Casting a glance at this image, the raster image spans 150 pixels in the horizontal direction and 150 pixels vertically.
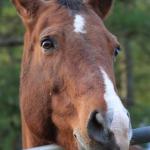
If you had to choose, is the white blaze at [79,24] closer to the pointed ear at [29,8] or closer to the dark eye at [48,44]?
the dark eye at [48,44]

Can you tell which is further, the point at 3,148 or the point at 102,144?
the point at 3,148

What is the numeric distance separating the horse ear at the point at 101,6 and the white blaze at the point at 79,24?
16.6 inches

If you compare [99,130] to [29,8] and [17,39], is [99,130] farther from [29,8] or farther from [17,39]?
[17,39]

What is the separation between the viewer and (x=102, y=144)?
136 inches

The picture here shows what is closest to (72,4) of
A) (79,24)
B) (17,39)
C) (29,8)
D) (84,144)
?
(79,24)

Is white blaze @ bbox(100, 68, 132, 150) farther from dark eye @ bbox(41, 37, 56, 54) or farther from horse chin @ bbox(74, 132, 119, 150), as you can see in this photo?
dark eye @ bbox(41, 37, 56, 54)

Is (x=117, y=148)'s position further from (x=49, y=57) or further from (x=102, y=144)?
(x=49, y=57)

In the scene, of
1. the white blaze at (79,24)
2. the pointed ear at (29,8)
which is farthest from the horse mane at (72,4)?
the pointed ear at (29,8)

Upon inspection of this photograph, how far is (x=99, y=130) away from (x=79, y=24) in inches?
35.4

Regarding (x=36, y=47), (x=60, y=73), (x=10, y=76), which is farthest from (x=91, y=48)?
(x=10, y=76)

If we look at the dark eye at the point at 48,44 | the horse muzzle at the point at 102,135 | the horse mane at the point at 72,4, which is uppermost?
the horse mane at the point at 72,4

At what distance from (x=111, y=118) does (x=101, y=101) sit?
0.54 feet

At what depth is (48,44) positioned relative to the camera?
4137 mm

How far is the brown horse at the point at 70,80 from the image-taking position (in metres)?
3.48
